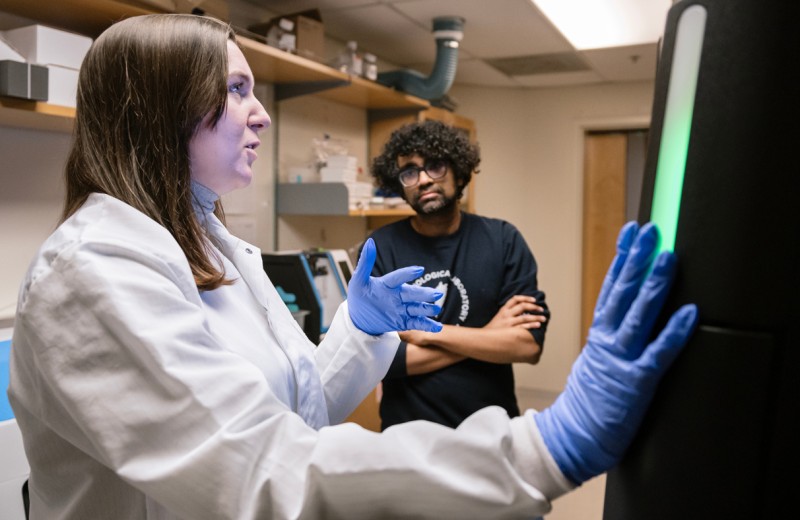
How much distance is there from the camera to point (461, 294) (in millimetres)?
1969

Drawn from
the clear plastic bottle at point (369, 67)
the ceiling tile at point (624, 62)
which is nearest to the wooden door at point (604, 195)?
the ceiling tile at point (624, 62)

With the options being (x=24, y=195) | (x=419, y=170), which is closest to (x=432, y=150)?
(x=419, y=170)

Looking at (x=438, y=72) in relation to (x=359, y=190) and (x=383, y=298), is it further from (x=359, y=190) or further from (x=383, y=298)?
(x=383, y=298)

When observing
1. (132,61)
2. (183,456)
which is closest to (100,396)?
(183,456)

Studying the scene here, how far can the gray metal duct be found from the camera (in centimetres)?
320

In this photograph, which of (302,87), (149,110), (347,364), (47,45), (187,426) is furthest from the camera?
(302,87)

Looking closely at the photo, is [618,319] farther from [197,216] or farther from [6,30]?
[6,30]

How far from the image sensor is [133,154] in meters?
0.96

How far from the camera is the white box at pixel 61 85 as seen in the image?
1.72 metres

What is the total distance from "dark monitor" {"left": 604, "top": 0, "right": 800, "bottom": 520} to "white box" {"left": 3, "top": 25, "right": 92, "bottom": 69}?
1637 millimetres

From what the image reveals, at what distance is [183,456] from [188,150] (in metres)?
0.50

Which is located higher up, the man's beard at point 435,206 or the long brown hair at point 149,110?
the long brown hair at point 149,110

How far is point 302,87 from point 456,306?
1458 millimetres

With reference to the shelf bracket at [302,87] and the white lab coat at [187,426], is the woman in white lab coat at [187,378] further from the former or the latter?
the shelf bracket at [302,87]
